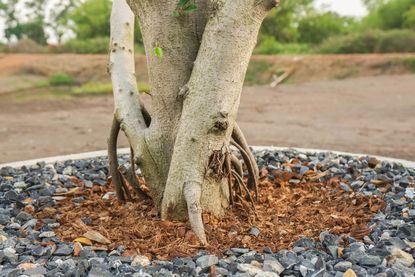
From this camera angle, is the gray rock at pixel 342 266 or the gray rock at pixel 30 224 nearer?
the gray rock at pixel 342 266

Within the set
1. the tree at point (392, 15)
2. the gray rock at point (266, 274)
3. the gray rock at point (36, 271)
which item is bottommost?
the gray rock at point (36, 271)

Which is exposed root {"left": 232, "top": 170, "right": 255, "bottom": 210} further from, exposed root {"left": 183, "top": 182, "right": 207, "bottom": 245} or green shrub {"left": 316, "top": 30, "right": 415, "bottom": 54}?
green shrub {"left": 316, "top": 30, "right": 415, "bottom": 54}

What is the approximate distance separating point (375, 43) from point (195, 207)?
18.1 meters

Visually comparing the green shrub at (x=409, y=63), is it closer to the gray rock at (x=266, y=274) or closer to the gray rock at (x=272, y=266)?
the gray rock at (x=272, y=266)

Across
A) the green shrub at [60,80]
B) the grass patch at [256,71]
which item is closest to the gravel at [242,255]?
the grass patch at [256,71]

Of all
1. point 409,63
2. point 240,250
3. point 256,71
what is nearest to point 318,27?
point 256,71

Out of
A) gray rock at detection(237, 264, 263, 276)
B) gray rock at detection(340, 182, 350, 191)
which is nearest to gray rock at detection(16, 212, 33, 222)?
gray rock at detection(237, 264, 263, 276)

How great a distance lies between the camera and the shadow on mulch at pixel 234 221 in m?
2.85

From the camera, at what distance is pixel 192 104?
3033mm

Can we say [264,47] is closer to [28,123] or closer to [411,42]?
[411,42]

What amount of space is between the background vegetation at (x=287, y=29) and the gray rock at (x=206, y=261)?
690 inches

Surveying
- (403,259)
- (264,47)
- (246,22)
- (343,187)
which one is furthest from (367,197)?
(264,47)

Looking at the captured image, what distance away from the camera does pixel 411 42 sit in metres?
19.2

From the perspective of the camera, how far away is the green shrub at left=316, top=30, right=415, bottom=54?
63.4 ft
